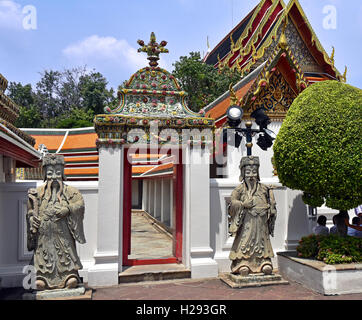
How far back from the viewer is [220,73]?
712 inches

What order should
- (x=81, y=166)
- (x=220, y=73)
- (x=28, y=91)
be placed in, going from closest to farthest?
(x=81, y=166)
(x=220, y=73)
(x=28, y=91)

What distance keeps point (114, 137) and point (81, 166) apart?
8.20m

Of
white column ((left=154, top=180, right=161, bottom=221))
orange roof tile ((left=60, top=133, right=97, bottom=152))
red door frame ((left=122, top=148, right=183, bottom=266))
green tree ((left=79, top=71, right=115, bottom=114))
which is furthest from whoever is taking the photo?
green tree ((left=79, top=71, right=115, bottom=114))

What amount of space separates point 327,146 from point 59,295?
5.10 metres

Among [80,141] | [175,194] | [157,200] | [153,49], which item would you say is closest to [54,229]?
[175,194]

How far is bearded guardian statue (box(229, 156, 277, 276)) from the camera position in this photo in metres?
6.34

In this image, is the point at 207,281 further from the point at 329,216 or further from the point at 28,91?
the point at 28,91

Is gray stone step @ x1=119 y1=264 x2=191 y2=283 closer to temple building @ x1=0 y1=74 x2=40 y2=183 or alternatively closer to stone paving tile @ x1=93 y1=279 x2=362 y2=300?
stone paving tile @ x1=93 y1=279 x2=362 y2=300

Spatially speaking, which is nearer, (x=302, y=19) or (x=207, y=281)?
(x=207, y=281)

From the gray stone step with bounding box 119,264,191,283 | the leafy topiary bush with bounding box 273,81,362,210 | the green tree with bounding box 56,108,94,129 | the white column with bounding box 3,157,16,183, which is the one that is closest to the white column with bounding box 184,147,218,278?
the gray stone step with bounding box 119,264,191,283

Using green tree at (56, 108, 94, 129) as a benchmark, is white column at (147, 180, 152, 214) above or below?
below

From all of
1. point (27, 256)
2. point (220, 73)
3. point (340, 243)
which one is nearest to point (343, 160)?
point (340, 243)

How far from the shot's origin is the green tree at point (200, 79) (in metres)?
17.2

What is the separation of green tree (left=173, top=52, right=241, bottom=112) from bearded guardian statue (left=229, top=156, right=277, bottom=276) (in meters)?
11.1
